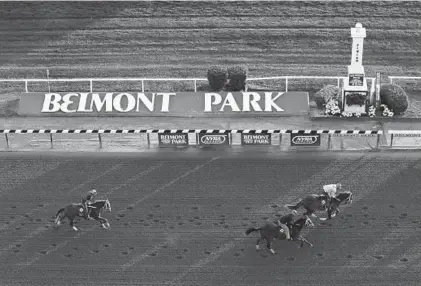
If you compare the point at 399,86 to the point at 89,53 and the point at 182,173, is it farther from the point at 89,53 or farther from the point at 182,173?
the point at 89,53

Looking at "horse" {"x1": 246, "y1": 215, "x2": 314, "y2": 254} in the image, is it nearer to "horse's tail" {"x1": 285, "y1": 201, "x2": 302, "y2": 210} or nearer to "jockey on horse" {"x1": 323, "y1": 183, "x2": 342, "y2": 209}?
"horse's tail" {"x1": 285, "y1": 201, "x2": 302, "y2": 210}

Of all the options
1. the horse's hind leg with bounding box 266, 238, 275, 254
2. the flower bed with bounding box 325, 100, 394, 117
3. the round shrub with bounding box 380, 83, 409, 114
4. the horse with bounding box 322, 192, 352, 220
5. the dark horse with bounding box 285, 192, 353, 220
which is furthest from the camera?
the flower bed with bounding box 325, 100, 394, 117

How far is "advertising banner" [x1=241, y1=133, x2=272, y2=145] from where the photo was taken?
2719 cm

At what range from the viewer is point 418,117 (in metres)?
29.5

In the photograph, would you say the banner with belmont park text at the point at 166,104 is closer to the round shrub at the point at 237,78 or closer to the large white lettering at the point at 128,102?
the large white lettering at the point at 128,102

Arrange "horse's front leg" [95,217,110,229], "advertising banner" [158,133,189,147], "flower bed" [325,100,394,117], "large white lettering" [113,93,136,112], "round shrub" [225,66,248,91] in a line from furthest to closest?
"round shrub" [225,66,248,91] → "large white lettering" [113,93,136,112] → "flower bed" [325,100,394,117] → "advertising banner" [158,133,189,147] → "horse's front leg" [95,217,110,229]

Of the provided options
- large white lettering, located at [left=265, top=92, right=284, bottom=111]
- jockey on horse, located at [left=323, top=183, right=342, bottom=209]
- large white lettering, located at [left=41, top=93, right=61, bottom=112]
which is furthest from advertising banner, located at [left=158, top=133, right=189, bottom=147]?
jockey on horse, located at [left=323, top=183, right=342, bottom=209]

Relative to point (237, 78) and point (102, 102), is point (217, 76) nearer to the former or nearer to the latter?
point (237, 78)

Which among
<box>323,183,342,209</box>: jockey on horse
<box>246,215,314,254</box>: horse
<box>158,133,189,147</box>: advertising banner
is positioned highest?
<box>158,133,189,147</box>: advertising banner

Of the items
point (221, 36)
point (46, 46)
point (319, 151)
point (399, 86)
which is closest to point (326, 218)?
point (319, 151)

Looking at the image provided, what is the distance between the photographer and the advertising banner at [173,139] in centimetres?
2731

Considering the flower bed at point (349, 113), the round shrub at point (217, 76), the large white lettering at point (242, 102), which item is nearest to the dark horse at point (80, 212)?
the large white lettering at point (242, 102)

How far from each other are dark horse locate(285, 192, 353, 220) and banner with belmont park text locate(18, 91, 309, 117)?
22.6 ft

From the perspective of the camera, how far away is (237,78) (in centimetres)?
3088
